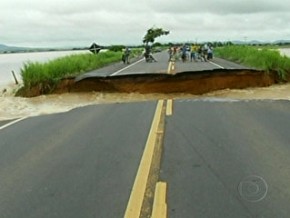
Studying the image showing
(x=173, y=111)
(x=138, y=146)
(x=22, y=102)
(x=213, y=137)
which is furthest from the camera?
(x=22, y=102)

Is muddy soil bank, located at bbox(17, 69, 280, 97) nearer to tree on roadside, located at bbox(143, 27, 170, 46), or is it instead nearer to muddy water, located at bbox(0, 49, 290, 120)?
muddy water, located at bbox(0, 49, 290, 120)

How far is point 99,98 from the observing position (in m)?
18.1

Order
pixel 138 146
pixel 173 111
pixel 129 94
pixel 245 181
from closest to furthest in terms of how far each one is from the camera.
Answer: pixel 245 181 → pixel 138 146 → pixel 173 111 → pixel 129 94

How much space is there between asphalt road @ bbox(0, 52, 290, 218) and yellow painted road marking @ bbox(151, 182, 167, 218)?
0.06 metres

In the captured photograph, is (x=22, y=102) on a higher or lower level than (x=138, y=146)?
lower

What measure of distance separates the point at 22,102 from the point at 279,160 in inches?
509

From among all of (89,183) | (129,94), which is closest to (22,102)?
(129,94)

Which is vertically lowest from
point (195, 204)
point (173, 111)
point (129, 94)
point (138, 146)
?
point (129, 94)

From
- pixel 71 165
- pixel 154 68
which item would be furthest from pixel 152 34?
pixel 71 165

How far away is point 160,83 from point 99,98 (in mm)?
3034

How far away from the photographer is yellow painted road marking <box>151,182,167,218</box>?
4668mm

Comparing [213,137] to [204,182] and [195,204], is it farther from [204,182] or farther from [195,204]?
[195,204]

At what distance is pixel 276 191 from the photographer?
531 centimetres

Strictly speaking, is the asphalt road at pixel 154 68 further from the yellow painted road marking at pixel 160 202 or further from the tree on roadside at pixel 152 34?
the tree on roadside at pixel 152 34
